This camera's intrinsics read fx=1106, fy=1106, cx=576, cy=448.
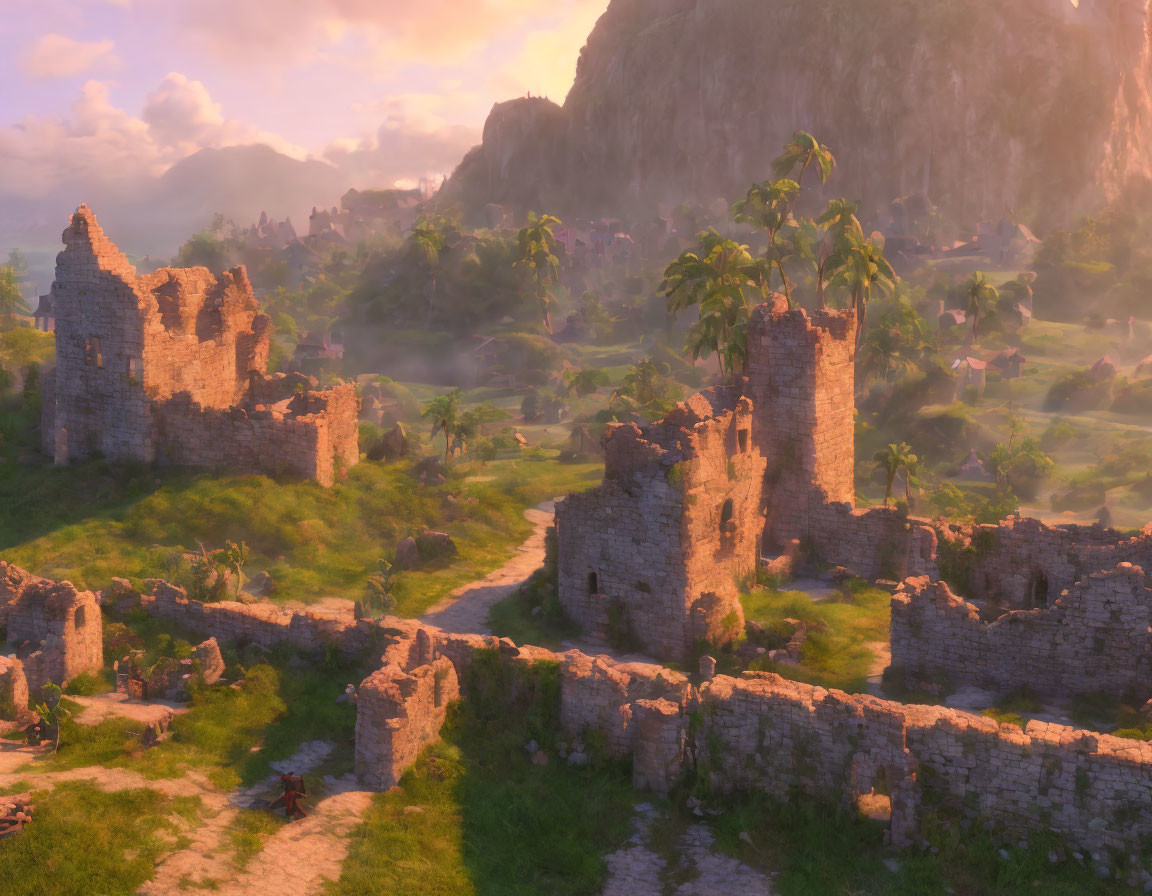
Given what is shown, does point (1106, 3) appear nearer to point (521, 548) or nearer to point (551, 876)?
point (521, 548)

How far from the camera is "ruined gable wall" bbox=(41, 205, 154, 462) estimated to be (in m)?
37.8

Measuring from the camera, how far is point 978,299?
7056 centimetres

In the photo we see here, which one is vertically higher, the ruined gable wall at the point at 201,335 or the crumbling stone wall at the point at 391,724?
the ruined gable wall at the point at 201,335

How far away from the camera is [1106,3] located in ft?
457

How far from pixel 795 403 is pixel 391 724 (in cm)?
1798

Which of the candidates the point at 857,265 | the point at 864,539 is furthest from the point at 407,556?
the point at 857,265

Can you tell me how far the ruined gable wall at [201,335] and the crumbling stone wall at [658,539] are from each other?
56.4 feet

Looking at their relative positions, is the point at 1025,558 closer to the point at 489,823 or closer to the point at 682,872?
the point at 682,872

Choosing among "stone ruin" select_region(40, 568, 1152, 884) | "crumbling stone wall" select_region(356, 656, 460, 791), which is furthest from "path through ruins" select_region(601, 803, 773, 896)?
"crumbling stone wall" select_region(356, 656, 460, 791)

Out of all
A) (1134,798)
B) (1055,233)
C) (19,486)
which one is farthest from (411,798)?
(1055,233)

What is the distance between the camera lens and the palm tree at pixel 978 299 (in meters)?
69.8

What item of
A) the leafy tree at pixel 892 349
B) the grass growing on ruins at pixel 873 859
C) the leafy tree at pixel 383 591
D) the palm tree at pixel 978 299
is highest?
the palm tree at pixel 978 299

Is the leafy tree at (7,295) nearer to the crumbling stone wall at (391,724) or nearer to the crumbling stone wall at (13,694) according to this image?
the crumbling stone wall at (13,694)

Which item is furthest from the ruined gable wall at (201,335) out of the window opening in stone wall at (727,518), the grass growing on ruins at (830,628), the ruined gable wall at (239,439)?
the grass growing on ruins at (830,628)
